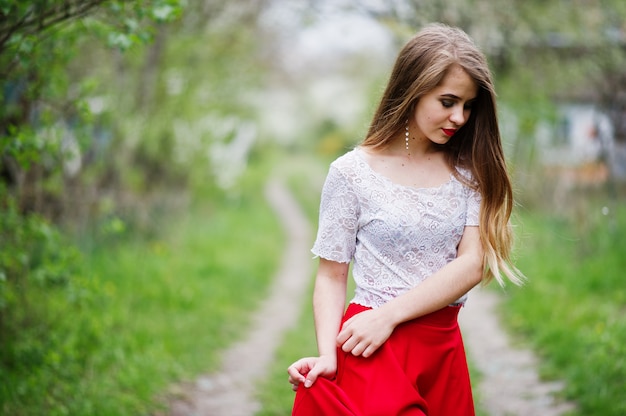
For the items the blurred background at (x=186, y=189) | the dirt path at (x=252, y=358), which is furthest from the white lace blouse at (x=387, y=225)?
the dirt path at (x=252, y=358)

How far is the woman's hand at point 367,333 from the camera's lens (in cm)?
212

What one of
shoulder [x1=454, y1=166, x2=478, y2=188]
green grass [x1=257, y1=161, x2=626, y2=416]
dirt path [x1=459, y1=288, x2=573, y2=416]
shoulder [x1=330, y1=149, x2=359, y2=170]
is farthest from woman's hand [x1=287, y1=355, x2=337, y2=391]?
dirt path [x1=459, y1=288, x2=573, y2=416]

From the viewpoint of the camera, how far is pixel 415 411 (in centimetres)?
204

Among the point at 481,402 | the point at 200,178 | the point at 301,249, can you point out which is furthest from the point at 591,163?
the point at 200,178

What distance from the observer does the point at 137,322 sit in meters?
5.95

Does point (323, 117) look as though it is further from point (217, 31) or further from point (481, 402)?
point (481, 402)

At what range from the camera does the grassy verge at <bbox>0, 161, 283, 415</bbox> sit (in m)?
4.35

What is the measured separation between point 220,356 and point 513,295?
322 centimetres

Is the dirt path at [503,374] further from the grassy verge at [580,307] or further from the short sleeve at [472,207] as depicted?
the short sleeve at [472,207]

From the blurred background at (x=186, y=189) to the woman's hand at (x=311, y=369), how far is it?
0.94 meters

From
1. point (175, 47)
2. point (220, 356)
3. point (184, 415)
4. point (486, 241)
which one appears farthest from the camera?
point (175, 47)

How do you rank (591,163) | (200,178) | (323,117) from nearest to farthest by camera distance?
(591,163) < (200,178) < (323,117)

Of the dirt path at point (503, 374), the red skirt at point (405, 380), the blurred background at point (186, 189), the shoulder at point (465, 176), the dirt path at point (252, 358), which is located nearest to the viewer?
the red skirt at point (405, 380)

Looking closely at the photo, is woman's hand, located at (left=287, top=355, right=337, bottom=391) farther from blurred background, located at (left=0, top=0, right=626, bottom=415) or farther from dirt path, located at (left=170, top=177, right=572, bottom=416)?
dirt path, located at (left=170, top=177, right=572, bottom=416)
